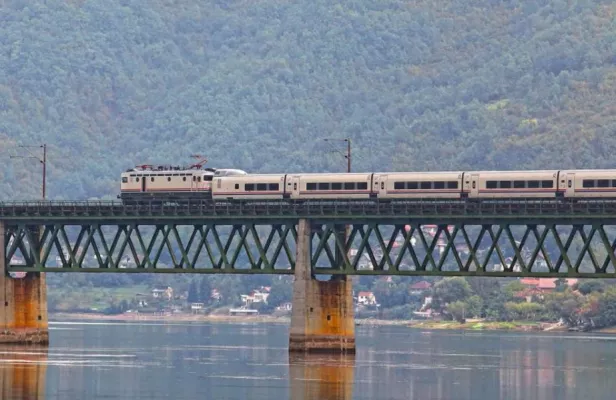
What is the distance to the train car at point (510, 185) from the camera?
15675 cm

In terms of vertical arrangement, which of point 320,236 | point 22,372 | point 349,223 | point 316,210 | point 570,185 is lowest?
point 22,372

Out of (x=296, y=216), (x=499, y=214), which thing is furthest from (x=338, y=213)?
(x=499, y=214)

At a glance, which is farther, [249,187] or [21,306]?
[21,306]

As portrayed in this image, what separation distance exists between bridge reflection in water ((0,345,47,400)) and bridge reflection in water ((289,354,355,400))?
16455mm

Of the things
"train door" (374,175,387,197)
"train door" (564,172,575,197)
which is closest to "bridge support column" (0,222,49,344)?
"train door" (374,175,387,197)

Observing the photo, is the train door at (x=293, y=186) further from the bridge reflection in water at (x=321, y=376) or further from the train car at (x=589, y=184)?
the train car at (x=589, y=184)

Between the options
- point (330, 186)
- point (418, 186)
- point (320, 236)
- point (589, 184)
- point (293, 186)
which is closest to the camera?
point (589, 184)

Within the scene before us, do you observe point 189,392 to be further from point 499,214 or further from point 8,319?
point 8,319

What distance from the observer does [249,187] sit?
16938cm

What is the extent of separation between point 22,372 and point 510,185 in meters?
41.7

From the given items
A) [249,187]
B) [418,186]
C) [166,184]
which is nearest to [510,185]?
[418,186]

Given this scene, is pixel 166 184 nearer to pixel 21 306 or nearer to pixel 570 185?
pixel 21 306

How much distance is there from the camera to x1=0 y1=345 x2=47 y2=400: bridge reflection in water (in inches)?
4867

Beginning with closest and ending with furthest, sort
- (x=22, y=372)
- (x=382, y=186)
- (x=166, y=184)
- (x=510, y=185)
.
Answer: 1. (x=22, y=372)
2. (x=510, y=185)
3. (x=382, y=186)
4. (x=166, y=184)
